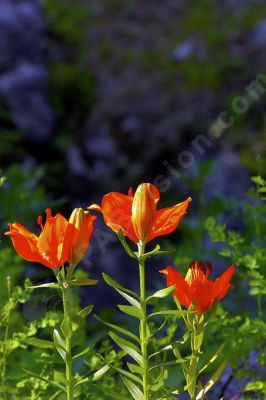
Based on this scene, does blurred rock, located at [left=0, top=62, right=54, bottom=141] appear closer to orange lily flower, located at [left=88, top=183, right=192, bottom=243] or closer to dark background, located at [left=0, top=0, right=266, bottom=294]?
dark background, located at [left=0, top=0, right=266, bottom=294]

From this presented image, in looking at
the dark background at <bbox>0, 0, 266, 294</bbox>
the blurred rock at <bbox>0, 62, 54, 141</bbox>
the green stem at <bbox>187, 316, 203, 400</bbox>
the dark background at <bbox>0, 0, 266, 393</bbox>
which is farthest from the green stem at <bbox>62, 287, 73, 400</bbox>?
the blurred rock at <bbox>0, 62, 54, 141</bbox>

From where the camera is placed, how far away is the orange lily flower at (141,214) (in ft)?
5.10

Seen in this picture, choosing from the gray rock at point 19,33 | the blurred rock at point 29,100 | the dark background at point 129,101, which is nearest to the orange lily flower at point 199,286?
the dark background at point 129,101

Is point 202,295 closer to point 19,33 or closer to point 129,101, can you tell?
point 129,101

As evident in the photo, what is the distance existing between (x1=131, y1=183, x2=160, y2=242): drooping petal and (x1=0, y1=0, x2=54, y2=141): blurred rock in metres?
4.54

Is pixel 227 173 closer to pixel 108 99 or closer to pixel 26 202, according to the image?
pixel 108 99

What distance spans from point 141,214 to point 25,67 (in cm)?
487

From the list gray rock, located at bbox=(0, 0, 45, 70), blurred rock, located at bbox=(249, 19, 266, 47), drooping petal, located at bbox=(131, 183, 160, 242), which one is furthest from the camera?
blurred rock, located at bbox=(249, 19, 266, 47)

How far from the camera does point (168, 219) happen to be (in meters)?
1.63

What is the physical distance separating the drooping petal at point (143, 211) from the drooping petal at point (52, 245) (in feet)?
0.50

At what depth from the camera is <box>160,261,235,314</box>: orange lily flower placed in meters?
1.58

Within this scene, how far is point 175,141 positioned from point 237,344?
12.6 ft

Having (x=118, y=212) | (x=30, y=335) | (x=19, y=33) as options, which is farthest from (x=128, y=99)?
(x=118, y=212)

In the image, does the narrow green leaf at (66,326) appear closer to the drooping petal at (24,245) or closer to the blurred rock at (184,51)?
the drooping petal at (24,245)
